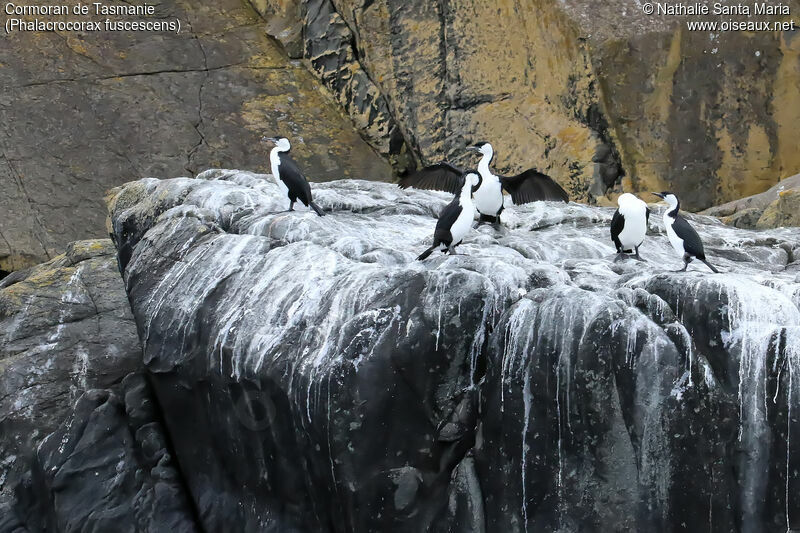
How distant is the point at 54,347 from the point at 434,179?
3.98 meters

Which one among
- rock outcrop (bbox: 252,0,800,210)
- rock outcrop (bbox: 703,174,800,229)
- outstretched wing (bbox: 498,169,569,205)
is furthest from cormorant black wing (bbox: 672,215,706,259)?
rock outcrop (bbox: 252,0,800,210)

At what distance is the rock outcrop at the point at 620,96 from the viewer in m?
11.2

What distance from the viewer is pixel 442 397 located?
565 centimetres

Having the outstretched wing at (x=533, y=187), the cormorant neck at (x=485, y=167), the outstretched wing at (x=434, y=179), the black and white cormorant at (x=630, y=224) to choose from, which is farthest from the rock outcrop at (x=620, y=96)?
the black and white cormorant at (x=630, y=224)

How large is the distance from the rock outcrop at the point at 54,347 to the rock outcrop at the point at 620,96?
19.5 feet

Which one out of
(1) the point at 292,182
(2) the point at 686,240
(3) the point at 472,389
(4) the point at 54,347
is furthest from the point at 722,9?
(4) the point at 54,347

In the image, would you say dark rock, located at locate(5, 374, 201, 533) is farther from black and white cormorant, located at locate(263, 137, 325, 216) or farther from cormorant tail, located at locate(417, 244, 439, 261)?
cormorant tail, located at locate(417, 244, 439, 261)

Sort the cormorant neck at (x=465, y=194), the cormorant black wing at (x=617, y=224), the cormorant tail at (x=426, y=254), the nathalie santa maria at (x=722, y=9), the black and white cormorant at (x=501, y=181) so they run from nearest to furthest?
1. the cormorant tail at (x=426, y=254)
2. the cormorant neck at (x=465, y=194)
3. the cormorant black wing at (x=617, y=224)
4. the black and white cormorant at (x=501, y=181)
5. the nathalie santa maria at (x=722, y=9)

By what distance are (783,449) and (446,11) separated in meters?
8.99

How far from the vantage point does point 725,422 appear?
5156mm

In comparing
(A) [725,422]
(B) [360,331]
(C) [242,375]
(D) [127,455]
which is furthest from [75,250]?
(A) [725,422]

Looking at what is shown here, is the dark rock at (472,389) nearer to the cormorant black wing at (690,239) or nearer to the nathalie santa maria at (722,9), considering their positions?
the cormorant black wing at (690,239)

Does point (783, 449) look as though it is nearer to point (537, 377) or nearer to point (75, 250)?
point (537, 377)

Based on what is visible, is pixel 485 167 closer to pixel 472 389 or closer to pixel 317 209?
pixel 317 209
